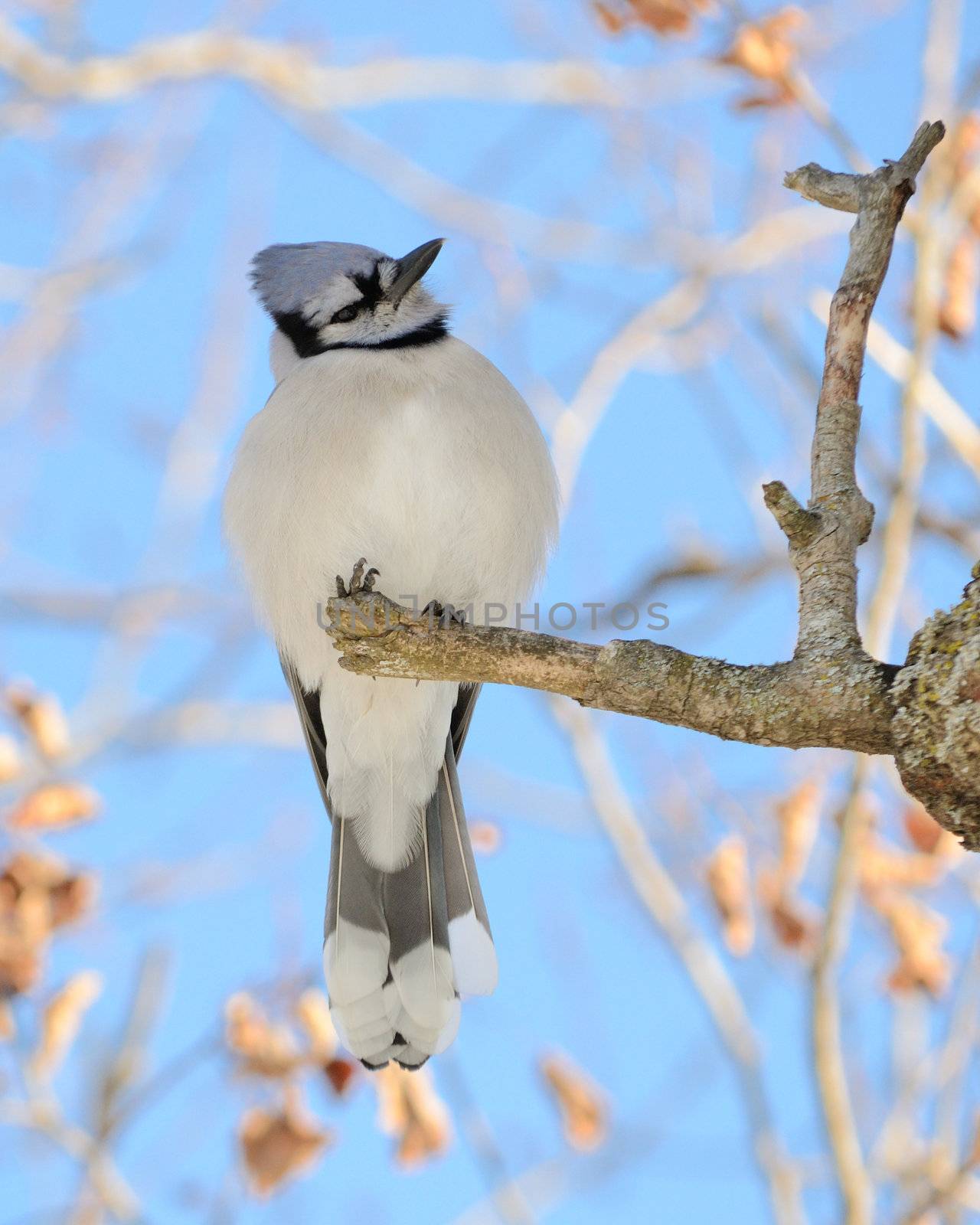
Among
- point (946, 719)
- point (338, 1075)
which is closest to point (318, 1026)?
point (338, 1075)

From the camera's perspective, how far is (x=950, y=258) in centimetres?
375

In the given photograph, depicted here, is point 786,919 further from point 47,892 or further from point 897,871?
point 47,892

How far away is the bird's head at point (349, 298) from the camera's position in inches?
146

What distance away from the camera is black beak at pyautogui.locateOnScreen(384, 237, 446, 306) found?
3723 millimetres

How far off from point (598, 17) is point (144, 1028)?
3137 mm

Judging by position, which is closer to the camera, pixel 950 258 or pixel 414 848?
pixel 414 848

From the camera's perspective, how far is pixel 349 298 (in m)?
3.77

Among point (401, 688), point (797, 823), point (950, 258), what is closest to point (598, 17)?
point (950, 258)

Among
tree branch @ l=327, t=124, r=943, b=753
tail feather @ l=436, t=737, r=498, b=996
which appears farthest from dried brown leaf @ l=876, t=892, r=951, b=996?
tree branch @ l=327, t=124, r=943, b=753

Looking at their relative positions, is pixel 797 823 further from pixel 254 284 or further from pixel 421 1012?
pixel 254 284

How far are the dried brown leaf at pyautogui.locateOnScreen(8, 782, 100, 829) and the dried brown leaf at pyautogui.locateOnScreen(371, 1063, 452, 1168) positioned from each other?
1.10 metres

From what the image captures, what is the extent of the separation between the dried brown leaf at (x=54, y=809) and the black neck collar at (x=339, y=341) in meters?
1.42

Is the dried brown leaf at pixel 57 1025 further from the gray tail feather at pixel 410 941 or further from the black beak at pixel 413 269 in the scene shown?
the black beak at pixel 413 269

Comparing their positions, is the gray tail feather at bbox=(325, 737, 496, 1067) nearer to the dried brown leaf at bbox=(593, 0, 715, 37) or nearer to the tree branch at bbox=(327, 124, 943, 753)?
the tree branch at bbox=(327, 124, 943, 753)
